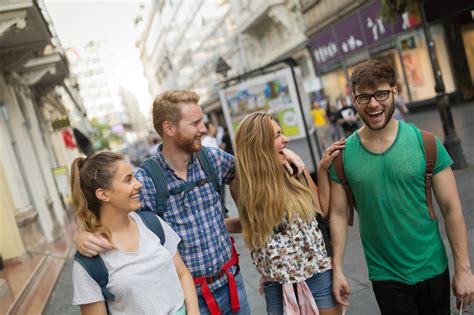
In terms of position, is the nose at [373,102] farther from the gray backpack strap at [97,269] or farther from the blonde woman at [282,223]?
the gray backpack strap at [97,269]

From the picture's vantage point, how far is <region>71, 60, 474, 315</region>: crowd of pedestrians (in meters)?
2.05

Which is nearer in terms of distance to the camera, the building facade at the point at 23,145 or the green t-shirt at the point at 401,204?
the green t-shirt at the point at 401,204

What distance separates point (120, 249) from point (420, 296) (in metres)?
1.46

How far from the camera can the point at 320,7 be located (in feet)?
79.0

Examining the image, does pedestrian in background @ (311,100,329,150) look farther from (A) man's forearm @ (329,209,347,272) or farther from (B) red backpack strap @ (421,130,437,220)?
(B) red backpack strap @ (421,130,437,220)

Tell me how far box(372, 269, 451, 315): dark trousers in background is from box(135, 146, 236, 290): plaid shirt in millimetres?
874

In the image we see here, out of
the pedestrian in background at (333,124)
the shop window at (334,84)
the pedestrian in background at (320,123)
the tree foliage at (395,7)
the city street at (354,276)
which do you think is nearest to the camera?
the city street at (354,276)

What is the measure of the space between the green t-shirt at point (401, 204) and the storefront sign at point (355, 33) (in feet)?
54.4

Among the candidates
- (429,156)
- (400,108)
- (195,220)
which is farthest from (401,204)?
(400,108)

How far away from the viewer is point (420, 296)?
2316 millimetres

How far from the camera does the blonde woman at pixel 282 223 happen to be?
2455 millimetres

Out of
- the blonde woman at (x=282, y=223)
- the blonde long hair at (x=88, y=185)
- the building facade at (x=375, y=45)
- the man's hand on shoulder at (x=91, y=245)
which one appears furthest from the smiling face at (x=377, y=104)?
the building facade at (x=375, y=45)

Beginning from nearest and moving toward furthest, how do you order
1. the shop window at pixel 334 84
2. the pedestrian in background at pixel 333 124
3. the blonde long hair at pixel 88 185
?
the blonde long hair at pixel 88 185 → the pedestrian in background at pixel 333 124 → the shop window at pixel 334 84

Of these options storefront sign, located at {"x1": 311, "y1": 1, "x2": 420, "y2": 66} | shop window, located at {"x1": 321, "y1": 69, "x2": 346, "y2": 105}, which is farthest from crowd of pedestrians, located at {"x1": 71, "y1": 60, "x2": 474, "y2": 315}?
shop window, located at {"x1": 321, "y1": 69, "x2": 346, "y2": 105}
